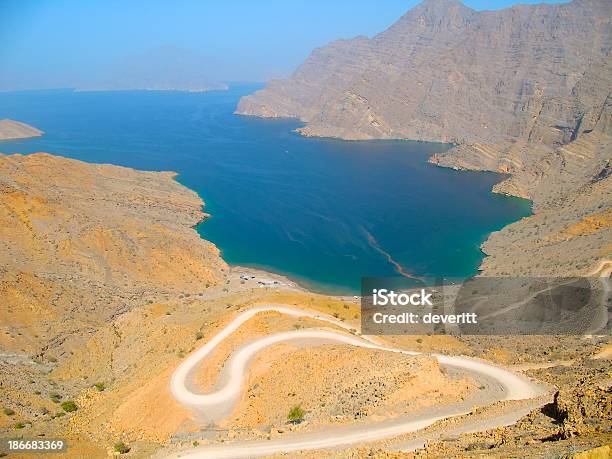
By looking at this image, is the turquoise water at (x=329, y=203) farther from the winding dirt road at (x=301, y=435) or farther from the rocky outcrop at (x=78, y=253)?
the winding dirt road at (x=301, y=435)

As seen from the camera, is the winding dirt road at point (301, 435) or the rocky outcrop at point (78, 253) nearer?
the winding dirt road at point (301, 435)

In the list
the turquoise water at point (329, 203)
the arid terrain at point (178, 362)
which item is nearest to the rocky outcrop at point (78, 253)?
the arid terrain at point (178, 362)

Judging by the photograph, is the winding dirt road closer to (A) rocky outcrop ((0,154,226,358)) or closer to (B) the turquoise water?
(A) rocky outcrop ((0,154,226,358))

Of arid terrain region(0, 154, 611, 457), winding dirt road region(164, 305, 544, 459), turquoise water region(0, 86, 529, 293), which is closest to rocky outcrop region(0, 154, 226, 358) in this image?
arid terrain region(0, 154, 611, 457)

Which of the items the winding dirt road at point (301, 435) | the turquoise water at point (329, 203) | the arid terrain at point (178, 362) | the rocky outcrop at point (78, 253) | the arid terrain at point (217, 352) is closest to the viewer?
the winding dirt road at point (301, 435)

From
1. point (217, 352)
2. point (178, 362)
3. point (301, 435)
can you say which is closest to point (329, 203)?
point (217, 352)

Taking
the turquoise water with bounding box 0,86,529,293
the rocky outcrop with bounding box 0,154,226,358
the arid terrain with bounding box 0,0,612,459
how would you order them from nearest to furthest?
the arid terrain with bounding box 0,0,612,459 → the rocky outcrop with bounding box 0,154,226,358 → the turquoise water with bounding box 0,86,529,293

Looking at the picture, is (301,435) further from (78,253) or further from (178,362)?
(78,253)

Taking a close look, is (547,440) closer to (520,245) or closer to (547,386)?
(547,386)

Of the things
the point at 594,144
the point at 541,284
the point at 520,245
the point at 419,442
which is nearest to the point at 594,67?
the point at 594,144
